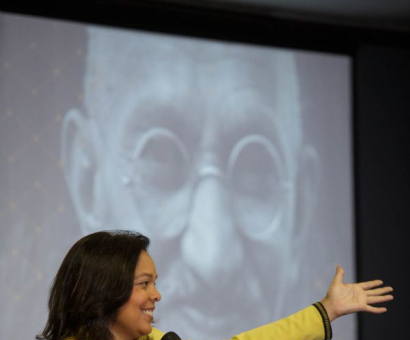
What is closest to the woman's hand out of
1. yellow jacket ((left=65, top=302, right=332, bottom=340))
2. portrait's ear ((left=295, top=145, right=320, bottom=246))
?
yellow jacket ((left=65, top=302, right=332, bottom=340))

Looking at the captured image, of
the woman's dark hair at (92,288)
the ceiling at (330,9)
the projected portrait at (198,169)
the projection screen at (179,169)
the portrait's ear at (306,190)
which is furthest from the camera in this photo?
the ceiling at (330,9)

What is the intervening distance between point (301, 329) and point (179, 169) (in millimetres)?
2237

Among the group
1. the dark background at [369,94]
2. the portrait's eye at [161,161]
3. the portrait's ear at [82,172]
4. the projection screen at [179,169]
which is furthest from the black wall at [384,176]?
the portrait's ear at [82,172]

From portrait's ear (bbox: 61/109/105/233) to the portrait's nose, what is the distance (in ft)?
1.67

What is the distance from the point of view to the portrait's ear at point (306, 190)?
4.51 meters

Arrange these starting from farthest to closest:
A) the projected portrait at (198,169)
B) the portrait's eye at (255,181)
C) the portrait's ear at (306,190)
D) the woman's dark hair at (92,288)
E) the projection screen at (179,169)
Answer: the portrait's ear at (306,190) < the portrait's eye at (255,181) < the projected portrait at (198,169) < the projection screen at (179,169) < the woman's dark hair at (92,288)

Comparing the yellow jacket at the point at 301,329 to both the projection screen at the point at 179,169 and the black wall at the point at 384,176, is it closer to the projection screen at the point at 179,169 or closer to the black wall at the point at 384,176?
the projection screen at the point at 179,169

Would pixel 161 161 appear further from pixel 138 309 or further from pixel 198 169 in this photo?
pixel 138 309

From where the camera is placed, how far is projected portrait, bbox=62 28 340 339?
420 centimetres

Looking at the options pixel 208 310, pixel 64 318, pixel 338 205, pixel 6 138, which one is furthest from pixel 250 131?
pixel 64 318

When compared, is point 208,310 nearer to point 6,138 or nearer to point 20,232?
point 20,232

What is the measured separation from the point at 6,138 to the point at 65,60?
0.53m

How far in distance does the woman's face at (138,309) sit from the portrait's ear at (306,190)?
2.54m

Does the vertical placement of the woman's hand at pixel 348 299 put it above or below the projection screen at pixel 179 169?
below
